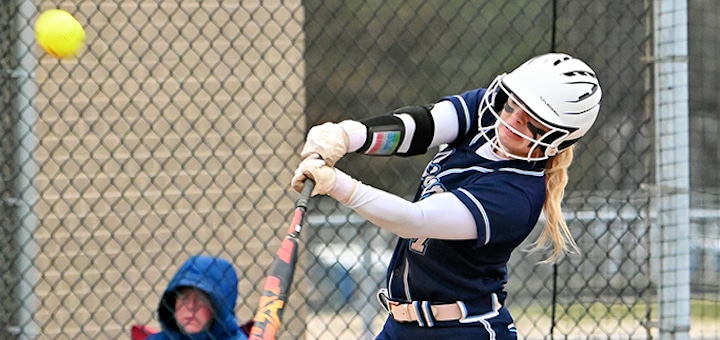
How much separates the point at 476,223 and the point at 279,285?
59cm

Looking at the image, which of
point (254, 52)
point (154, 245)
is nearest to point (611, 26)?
point (254, 52)

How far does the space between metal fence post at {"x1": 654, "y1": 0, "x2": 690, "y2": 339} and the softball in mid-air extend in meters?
2.28

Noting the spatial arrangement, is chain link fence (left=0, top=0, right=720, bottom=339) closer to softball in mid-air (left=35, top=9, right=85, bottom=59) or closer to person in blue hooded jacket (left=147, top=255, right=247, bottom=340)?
softball in mid-air (left=35, top=9, right=85, bottom=59)

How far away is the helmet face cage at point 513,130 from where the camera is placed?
10.6 feet

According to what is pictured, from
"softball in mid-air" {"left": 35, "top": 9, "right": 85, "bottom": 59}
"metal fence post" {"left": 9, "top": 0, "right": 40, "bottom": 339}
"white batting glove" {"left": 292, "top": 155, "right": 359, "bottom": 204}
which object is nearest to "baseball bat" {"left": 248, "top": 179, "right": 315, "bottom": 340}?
"white batting glove" {"left": 292, "top": 155, "right": 359, "bottom": 204}

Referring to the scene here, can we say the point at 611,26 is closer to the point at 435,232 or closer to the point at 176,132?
the point at 176,132

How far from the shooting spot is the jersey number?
3.41 metres

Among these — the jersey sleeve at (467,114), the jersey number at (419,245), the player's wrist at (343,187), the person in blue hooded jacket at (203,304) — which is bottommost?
the person in blue hooded jacket at (203,304)

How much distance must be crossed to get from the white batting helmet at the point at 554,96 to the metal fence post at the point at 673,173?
120 centimetres

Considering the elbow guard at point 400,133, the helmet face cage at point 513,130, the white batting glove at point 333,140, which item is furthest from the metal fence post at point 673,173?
the white batting glove at point 333,140

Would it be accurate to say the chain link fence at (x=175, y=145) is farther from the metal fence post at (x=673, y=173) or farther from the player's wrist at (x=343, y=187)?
the player's wrist at (x=343, y=187)

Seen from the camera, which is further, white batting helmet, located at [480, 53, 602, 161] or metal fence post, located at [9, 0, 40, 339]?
metal fence post, located at [9, 0, 40, 339]

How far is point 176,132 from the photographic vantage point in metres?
5.09

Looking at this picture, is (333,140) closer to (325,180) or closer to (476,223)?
(325,180)
